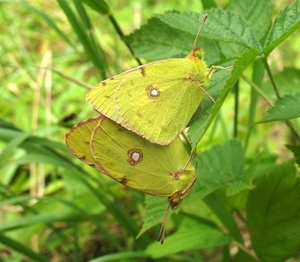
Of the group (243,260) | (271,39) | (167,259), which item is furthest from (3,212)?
(271,39)


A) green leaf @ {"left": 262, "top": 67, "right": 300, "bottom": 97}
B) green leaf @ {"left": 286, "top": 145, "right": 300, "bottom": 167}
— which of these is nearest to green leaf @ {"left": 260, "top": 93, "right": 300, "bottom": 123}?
green leaf @ {"left": 286, "top": 145, "right": 300, "bottom": 167}

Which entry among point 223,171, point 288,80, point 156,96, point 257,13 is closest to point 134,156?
point 156,96

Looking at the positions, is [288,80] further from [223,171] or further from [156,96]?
[156,96]

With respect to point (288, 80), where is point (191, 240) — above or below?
below

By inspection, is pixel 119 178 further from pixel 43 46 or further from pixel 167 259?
pixel 43 46

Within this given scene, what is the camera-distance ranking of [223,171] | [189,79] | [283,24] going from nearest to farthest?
1. [283,24]
2. [189,79]
3. [223,171]

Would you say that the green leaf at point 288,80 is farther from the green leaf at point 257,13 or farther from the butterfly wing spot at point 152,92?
the butterfly wing spot at point 152,92
